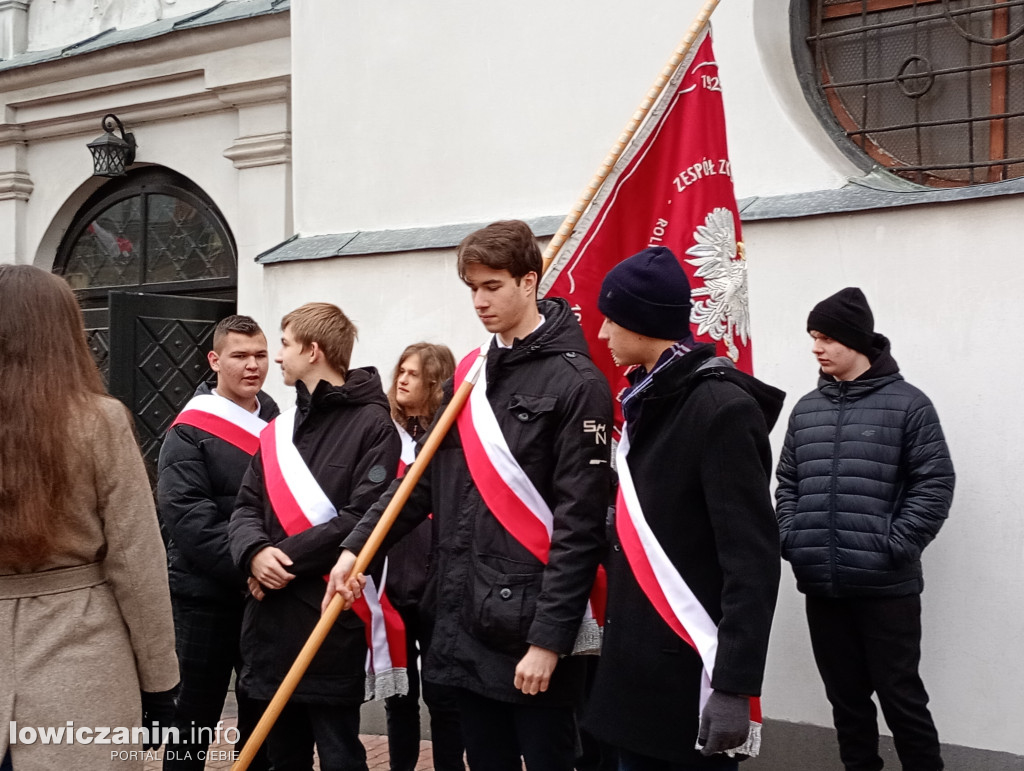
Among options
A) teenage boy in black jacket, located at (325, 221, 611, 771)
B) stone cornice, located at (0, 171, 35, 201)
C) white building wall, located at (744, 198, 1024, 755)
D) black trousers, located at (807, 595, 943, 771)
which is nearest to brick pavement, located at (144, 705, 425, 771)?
white building wall, located at (744, 198, 1024, 755)

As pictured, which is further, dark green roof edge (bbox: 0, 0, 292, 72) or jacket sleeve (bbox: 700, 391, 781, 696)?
dark green roof edge (bbox: 0, 0, 292, 72)

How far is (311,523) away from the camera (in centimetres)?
379

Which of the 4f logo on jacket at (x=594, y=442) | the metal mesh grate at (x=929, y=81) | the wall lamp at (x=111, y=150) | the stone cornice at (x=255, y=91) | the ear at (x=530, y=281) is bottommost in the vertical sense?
the 4f logo on jacket at (x=594, y=442)

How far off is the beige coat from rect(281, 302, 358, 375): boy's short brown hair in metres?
1.21

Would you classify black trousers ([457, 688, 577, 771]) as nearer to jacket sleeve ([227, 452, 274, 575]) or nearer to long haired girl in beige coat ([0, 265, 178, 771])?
long haired girl in beige coat ([0, 265, 178, 771])

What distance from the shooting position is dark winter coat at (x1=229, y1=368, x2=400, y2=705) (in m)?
3.71

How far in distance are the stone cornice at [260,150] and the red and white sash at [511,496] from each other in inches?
176

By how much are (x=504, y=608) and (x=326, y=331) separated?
4.34 ft

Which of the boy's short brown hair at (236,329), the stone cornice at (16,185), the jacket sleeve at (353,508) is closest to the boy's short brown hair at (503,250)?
the jacket sleeve at (353,508)

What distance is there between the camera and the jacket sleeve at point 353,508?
371 centimetres

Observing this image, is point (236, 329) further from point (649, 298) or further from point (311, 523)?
point (649, 298)

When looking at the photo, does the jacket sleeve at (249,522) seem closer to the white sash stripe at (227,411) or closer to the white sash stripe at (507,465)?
the white sash stripe at (227,411)

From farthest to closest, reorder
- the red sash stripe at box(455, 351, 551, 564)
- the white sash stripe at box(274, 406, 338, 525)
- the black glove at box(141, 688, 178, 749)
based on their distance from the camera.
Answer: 1. the white sash stripe at box(274, 406, 338, 525)
2. the red sash stripe at box(455, 351, 551, 564)
3. the black glove at box(141, 688, 178, 749)

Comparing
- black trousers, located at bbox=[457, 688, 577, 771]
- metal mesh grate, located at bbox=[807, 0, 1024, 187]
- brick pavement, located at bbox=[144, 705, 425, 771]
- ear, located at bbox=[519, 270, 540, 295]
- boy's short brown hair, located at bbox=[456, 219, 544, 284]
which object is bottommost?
brick pavement, located at bbox=[144, 705, 425, 771]
